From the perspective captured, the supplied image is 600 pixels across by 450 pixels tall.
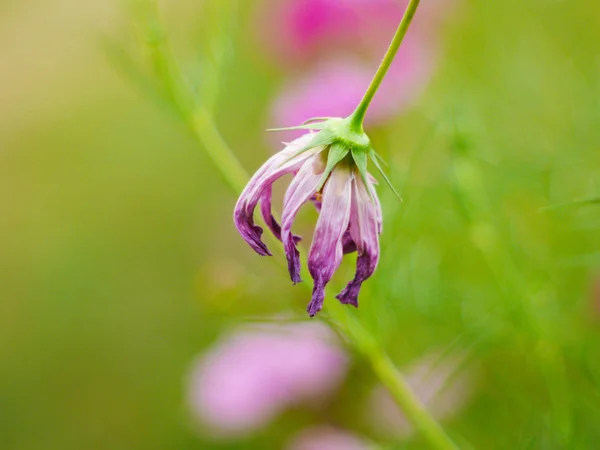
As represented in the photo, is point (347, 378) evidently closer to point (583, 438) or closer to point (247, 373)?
point (247, 373)

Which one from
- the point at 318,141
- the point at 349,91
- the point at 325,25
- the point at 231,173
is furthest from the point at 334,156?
the point at 325,25

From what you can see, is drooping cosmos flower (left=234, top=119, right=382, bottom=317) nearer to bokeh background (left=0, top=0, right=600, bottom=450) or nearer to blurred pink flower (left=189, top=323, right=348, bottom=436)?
bokeh background (left=0, top=0, right=600, bottom=450)

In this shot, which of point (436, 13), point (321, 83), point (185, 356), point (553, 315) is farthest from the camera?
point (185, 356)

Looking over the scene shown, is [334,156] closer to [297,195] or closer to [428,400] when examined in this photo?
[297,195]

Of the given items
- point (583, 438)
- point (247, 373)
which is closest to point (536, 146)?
point (583, 438)

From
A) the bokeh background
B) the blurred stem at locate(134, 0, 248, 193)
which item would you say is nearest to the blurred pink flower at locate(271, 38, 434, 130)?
the bokeh background

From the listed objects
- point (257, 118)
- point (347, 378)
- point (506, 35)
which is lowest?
point (347, 378)
